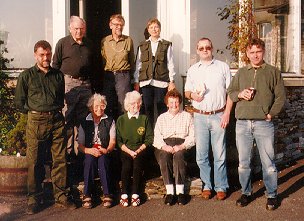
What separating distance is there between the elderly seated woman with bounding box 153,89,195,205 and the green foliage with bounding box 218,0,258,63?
223 centimetres

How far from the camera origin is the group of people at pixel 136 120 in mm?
5484

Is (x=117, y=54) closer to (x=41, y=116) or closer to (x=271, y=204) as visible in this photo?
(x=41, y=116)

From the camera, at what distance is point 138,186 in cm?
584

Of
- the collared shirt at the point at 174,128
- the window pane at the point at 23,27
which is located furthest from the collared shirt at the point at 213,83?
the window pane at the point at 23,27

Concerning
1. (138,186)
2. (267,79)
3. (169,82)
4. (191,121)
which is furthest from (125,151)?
(267,79)

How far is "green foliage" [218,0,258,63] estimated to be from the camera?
7.68 m

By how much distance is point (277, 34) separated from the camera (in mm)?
8414

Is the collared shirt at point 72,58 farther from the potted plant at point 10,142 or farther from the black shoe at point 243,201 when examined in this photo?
the black shoe at point 243,201

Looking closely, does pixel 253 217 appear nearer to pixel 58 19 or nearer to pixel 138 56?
pixel 138 56

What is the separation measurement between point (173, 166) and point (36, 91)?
76.4 inches

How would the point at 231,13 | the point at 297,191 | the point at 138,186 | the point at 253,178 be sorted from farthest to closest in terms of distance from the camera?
the point at 231,13 < the point at 253,178 < the point at 297,191 < the point at 138,186

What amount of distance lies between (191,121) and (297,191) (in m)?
1.81

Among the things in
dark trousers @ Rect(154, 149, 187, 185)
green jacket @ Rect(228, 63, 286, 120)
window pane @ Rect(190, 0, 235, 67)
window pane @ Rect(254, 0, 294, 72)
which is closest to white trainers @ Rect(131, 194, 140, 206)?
dark trousers @ Rect(154, 149, 187, 185)

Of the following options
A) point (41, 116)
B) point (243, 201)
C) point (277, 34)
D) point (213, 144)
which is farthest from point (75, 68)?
point (277, 34)
